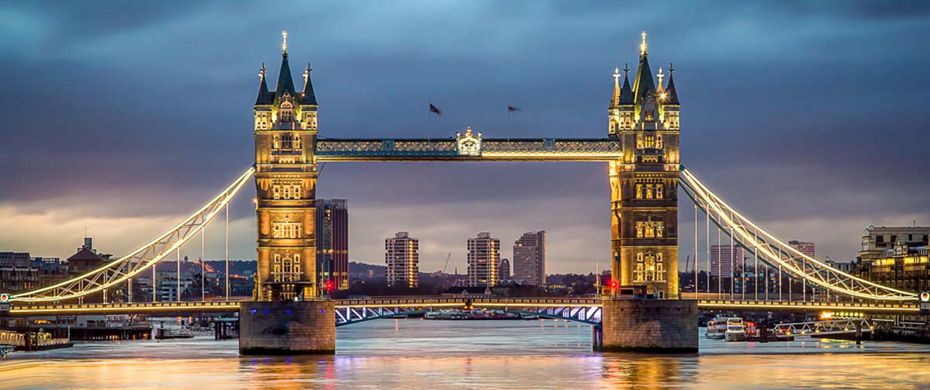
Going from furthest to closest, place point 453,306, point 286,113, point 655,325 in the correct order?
1. point 453,306
2. point 286,113
3. point 655,325

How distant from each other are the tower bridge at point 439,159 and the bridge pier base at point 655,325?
0.26 feet

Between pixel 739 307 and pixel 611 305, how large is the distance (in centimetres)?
1011

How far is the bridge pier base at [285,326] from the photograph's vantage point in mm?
149875

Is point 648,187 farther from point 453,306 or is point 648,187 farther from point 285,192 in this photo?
point 285,192

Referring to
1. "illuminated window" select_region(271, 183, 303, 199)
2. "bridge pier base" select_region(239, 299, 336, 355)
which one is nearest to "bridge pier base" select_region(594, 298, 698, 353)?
"bridge pier base" select_region(239, 299, 336, 355)

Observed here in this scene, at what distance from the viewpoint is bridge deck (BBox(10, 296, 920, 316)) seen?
150 m

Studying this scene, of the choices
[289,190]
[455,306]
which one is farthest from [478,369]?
[289,190]

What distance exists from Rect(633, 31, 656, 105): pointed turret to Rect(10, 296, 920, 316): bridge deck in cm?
1676

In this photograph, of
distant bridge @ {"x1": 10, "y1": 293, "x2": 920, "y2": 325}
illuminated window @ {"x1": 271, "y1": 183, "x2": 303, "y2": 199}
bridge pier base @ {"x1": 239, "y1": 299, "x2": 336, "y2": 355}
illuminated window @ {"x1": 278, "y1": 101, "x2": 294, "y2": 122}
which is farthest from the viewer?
illuminated window @ {"x1": 278, "y1": 101, "x2": 294, "y2": 122}

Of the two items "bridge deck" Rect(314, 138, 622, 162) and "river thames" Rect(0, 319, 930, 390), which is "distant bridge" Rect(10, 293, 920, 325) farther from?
"bridge deck" Rect(314, 138, 622, 162)

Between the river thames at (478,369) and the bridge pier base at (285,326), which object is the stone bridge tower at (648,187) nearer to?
the river thames at (478,369)

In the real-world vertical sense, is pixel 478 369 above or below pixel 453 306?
below

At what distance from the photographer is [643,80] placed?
158m

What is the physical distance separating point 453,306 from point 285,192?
16.5m
